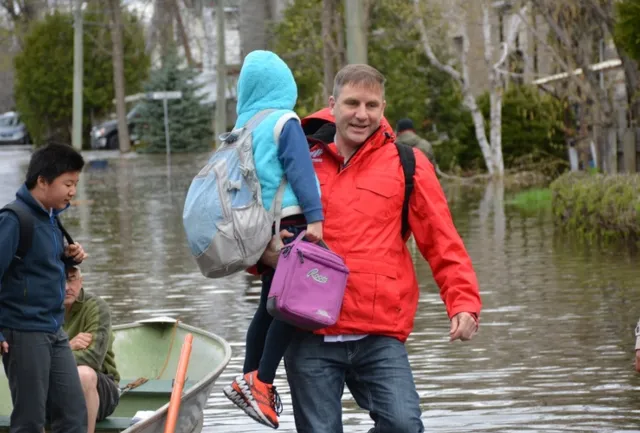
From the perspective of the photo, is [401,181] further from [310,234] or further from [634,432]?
[634,432]

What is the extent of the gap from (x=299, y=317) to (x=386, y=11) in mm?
30841

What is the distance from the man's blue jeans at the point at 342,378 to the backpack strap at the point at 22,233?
1.25 meters

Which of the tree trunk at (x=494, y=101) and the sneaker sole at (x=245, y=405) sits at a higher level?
the sneaker sole at (x=245, y=405)

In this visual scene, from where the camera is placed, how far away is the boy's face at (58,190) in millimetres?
6152

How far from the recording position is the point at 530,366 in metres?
9.75

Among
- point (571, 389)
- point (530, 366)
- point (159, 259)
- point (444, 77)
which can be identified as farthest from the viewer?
point (444, 77)

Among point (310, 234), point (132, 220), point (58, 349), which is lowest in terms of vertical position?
point (132, 220)

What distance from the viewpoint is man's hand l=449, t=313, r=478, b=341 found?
5344 mm

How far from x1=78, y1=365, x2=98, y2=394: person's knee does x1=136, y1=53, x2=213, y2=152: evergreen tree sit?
4755 cm

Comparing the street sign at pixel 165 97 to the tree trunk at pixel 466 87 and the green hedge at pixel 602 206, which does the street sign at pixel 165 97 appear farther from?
the green hedge at pixel 602 206

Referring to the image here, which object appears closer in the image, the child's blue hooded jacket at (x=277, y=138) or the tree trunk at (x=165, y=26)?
the child's blue hooded jacket at (x=277, y=138)

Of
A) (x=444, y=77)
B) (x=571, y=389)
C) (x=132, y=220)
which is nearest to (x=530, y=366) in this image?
(x=571, y=389)

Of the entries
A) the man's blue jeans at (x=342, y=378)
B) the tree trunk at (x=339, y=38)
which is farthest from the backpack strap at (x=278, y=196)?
the tree trunk at (x=339, y=38)

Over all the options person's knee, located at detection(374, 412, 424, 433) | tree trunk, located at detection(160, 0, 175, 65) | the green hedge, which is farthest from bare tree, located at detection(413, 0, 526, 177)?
tree trunk, located at detection(160, 0, 175, 65)
